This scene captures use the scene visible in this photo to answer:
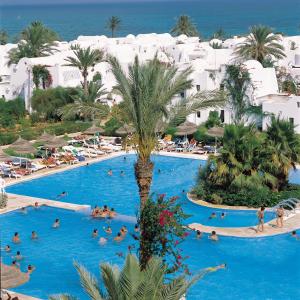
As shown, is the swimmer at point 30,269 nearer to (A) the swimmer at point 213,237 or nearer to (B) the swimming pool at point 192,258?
(B) the swimming pool at point 192,258

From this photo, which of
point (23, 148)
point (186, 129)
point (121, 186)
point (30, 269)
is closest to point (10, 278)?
point (30, 269)

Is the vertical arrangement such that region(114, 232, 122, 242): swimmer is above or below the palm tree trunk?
below

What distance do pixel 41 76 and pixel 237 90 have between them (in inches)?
595

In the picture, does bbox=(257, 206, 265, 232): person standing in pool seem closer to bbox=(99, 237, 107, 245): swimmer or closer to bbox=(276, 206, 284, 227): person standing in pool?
bbox=(276, 206, 284, 227): person standing in pool

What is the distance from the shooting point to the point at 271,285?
58.9 feet

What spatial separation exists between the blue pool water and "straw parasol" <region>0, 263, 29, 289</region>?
10.2m

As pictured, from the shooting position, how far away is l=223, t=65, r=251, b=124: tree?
37.1 m

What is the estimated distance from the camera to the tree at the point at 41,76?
149ft

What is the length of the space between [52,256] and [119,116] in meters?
5.72

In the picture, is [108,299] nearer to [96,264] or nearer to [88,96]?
[96,264]

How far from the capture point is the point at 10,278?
14102 millimetres

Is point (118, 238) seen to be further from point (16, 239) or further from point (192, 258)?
A: point (16, 239)

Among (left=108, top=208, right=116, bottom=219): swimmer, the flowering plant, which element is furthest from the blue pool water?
the flowering plant

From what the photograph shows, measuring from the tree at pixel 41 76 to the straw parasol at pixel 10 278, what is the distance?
3232 centimetres
